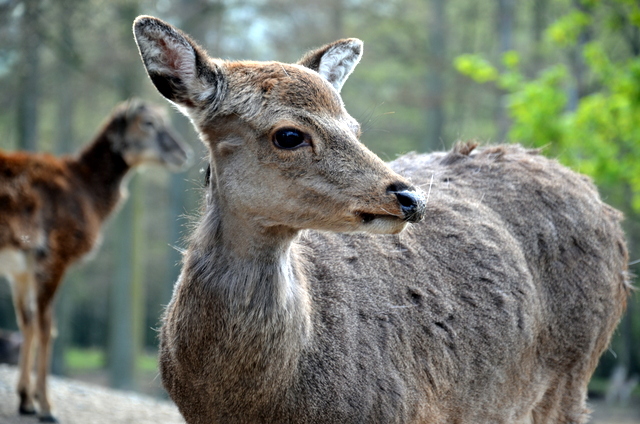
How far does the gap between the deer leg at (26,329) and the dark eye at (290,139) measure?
625 centimetres

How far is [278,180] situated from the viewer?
406 cm

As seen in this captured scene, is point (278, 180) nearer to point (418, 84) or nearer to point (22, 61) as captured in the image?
point (22, 61)

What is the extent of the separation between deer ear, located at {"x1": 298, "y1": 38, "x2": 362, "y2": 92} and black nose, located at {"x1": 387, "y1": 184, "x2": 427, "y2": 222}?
144cm

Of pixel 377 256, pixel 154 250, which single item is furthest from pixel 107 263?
pixel 377 256

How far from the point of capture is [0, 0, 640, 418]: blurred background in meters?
13.4

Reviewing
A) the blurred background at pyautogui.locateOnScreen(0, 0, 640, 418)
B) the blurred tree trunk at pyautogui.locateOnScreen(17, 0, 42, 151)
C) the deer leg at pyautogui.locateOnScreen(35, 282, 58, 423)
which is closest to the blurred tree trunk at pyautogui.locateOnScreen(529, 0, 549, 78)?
the blurred background at pyautogui.locateOnScreen(0, 0, 640, 418)

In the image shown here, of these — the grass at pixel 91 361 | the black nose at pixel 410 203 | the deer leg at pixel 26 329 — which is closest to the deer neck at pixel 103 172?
the deer leg at pixel 26 329

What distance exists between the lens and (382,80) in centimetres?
2583

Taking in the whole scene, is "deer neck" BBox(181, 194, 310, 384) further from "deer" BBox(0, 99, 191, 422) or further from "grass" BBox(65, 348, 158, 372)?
"grass" BBox(65, 348, 158, 372)

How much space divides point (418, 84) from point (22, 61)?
14.7 m

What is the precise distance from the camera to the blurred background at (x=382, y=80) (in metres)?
13.4

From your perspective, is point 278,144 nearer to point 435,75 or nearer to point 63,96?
point 63,96

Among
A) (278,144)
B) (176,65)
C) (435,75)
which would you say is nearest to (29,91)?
(435,75)

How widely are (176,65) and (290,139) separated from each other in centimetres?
82
